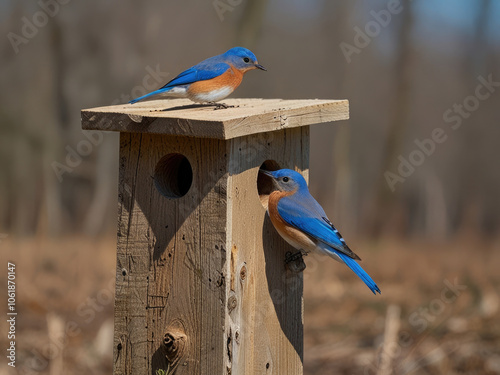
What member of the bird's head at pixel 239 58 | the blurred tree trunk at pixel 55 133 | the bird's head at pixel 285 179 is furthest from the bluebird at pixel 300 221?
the blurred tree trunk at pixel 55 133

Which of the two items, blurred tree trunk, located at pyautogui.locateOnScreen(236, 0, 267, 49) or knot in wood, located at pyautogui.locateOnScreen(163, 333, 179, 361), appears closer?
knot in wood, located at pyautogui.locateOnScreen(163, 333, 179, 361)

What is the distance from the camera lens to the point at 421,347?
6562mm

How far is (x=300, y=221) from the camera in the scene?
11.3ft

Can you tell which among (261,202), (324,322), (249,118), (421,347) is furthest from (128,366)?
(324,322)

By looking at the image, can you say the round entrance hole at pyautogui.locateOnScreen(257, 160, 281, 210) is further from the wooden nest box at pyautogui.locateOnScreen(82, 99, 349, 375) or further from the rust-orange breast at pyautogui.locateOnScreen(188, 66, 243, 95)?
the rust-orange breast at pyautogui.locateOnScreen(188, 66, 243, 95)

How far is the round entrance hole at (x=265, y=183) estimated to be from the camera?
374 centimetres

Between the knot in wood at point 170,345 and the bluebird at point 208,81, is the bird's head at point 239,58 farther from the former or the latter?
the knot in wood at point 170,345

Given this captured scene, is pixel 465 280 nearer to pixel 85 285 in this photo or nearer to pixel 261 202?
pixel 85 285

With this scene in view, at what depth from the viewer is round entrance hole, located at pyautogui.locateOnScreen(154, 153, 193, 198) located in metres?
3.35

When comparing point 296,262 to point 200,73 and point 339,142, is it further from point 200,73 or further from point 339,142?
point 339,142
